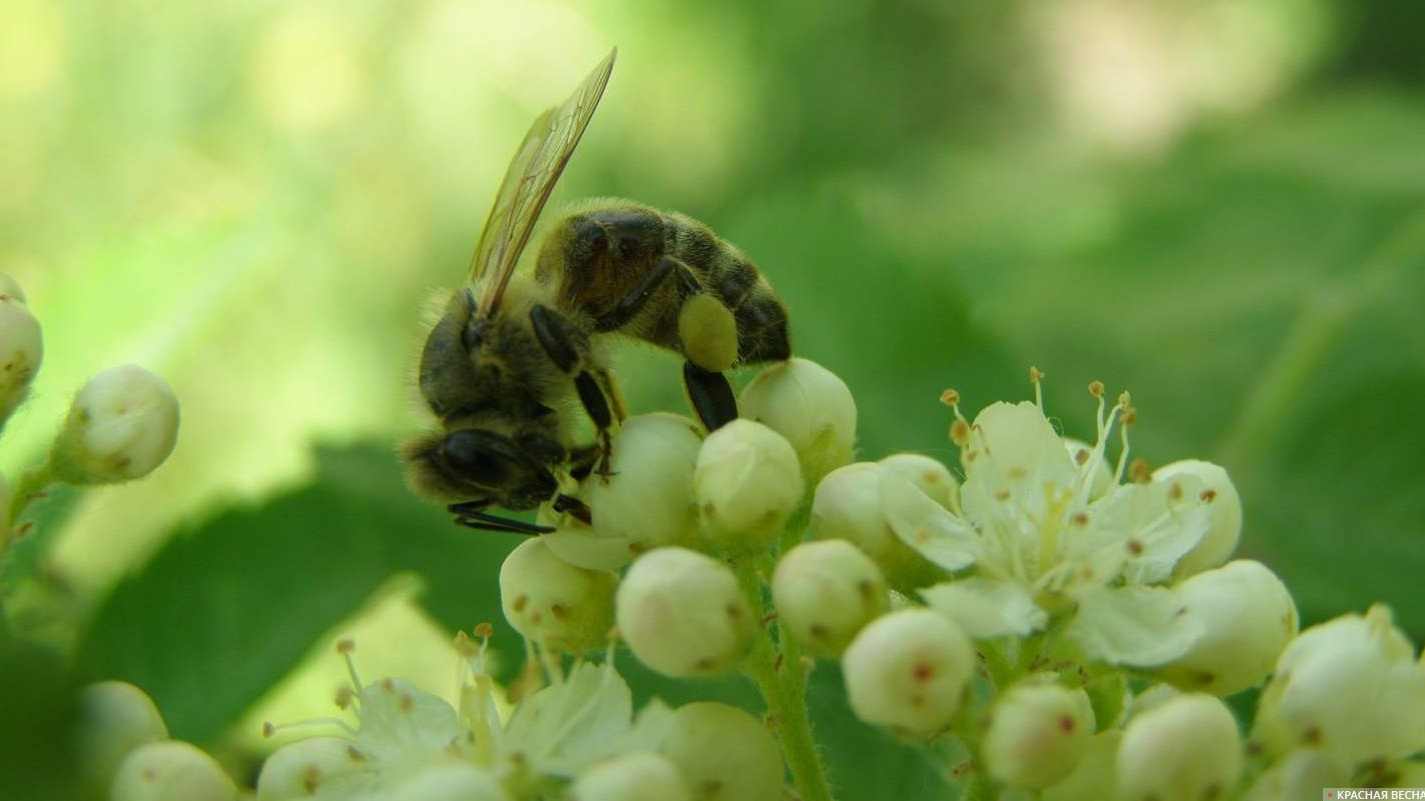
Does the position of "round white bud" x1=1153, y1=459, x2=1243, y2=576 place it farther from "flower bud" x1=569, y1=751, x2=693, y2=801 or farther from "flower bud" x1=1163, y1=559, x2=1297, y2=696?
"flower bud" x1=569, y1=751, x2=693, y2=801

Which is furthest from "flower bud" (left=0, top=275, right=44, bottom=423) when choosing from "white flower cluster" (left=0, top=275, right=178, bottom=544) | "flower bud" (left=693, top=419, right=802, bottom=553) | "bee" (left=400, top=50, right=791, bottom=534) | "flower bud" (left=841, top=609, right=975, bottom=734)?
"flower bud" (left=841, top=609, right=975, bottom=734)

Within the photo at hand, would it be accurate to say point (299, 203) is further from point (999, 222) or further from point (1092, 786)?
point (1092, 786)

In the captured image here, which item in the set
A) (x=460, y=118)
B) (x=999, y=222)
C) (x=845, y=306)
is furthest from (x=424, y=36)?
(x=845, y=306)

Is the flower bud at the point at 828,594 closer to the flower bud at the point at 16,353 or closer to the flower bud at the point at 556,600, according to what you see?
the flower bud at the point at 556,600

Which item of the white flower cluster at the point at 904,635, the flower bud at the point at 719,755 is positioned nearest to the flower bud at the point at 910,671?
the white flower cluster at the point at 904,635

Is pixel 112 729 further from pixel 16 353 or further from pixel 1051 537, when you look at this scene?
pixel 1051 537
